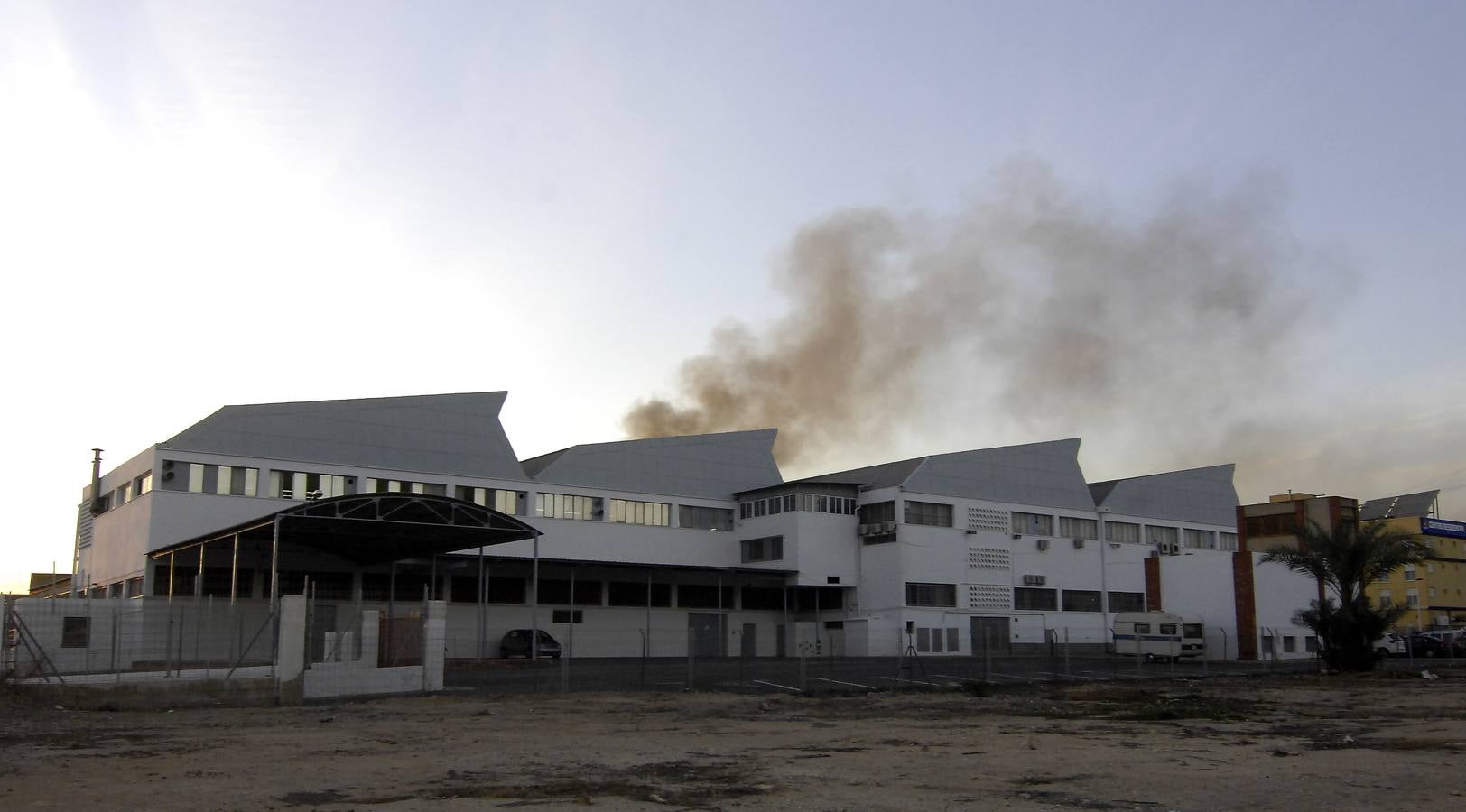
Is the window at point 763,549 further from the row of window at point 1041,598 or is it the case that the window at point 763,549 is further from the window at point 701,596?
the row of window at point 1041,598

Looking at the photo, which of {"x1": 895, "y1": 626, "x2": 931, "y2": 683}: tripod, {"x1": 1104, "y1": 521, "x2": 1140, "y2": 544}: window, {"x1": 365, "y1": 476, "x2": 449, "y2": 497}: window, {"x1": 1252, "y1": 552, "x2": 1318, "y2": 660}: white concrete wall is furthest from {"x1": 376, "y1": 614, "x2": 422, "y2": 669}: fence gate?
{"x1": 1104, "y1": 521, "x2": 1140, "y2": 544}: window

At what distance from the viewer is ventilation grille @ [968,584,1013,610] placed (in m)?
66.0

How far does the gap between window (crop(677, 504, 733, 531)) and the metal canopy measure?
22426mm

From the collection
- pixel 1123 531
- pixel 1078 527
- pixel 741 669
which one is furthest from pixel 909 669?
pixel 1123 531

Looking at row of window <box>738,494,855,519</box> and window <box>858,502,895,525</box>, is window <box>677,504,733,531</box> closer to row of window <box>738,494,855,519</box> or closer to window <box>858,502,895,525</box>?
row of window <box>738,494,855,519</box>

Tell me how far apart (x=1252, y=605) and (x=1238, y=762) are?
48.5m

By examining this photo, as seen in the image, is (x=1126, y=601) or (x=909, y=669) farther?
(x=1126, y=601)

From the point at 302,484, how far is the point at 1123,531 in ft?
163

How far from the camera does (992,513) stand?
68.6 metres

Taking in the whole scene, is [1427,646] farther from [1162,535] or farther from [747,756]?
[747,756]

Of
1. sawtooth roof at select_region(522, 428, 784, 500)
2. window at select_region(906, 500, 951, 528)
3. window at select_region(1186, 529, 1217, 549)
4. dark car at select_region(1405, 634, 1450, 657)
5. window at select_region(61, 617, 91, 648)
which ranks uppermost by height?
sawtooth roof at select_region(522, 428, 784, 500)

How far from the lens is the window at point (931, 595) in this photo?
209ft

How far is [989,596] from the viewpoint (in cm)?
6681

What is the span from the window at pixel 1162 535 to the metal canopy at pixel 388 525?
49482 mm
